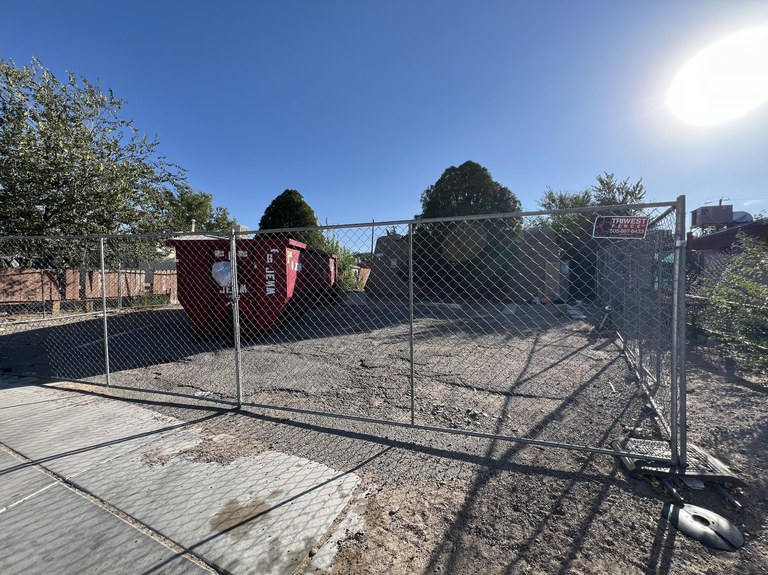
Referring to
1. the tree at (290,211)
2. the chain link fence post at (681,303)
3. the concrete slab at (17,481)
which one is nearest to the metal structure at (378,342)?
the chain link fence post at (681,303)

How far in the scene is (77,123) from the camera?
10.5 meters

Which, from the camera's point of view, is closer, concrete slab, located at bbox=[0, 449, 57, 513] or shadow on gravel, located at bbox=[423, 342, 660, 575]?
shadow on gravel, located at bbox=[423, 342, 660, 575]

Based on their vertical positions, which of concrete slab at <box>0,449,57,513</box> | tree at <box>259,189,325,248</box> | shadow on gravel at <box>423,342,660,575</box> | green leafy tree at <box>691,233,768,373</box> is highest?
tree at <box>259,189,325,248</box>

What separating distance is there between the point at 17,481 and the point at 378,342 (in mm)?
5575

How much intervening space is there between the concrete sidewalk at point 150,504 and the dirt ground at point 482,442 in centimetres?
21

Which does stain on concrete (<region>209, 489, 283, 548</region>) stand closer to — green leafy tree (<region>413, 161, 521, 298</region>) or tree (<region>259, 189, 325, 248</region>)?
green leafy tree (<region>413, 161, 521, 298</region>)

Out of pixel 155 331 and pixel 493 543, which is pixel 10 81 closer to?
pixel 155 331

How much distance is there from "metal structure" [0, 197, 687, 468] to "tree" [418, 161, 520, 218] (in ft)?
20.6

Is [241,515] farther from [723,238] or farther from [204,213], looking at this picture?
[204,213]

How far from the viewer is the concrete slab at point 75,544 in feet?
5.65

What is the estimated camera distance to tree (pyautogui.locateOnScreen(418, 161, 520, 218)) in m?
17.1

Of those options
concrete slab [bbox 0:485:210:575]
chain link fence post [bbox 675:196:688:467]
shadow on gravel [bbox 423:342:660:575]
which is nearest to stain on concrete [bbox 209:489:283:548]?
concrete slab [bbox 0:485:210:575]

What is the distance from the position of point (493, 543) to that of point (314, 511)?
103 centimetres

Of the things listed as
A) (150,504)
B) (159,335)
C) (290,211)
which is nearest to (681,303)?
(150,504)
